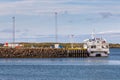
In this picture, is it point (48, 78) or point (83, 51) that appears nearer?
point (48, 78)

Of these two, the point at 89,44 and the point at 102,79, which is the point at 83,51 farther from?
the point at 102,79

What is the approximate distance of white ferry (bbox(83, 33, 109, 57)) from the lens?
159887 mm

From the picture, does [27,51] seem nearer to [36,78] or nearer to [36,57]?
[36,57]

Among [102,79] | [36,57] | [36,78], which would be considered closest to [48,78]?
[36,78]

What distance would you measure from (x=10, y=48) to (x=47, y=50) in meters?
10.2

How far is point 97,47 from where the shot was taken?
160000 millimetres

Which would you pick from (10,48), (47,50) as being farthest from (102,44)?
(10,48)

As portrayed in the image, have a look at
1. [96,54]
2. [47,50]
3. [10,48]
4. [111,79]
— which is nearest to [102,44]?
[96,54]

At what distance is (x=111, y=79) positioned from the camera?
79688mm

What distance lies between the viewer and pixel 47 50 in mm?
156875

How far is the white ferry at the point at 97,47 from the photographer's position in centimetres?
15989

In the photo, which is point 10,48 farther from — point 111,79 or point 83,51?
point 111,79

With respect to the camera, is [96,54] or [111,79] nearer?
[111,79]

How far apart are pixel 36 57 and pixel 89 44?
1641 centimetres
